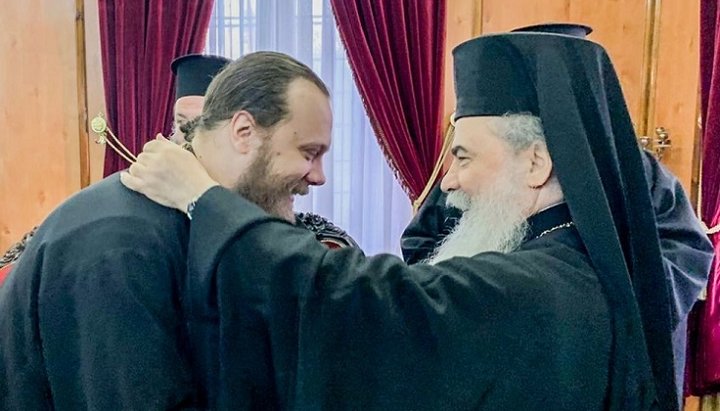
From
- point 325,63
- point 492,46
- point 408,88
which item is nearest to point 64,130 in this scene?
point 325,63

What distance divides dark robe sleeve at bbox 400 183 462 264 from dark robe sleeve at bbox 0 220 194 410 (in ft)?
4.08

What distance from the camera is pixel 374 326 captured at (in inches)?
50.0

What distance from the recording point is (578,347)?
133 cm

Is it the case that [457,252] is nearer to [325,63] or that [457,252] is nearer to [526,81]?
[526,81]

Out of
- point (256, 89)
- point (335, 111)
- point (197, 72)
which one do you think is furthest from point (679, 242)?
point (335, 111)

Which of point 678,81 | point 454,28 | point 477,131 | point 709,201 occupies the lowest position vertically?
point 709,201

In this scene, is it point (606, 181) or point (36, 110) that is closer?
point (606, 181)

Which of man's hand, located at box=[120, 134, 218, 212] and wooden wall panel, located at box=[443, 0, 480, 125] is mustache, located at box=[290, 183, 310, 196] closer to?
man's hand, located at box=[120, 134, 218, 212]

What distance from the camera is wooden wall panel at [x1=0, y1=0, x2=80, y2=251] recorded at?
13.3 feet

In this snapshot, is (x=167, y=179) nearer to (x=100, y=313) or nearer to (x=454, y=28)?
(x=100, y=313)

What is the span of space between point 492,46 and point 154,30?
2.87m

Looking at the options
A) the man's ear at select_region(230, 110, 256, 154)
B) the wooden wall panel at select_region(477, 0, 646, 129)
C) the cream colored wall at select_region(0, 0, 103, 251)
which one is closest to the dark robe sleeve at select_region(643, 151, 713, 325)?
the man's ear at select_region(230, 110, 256, 154)

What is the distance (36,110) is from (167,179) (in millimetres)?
3173

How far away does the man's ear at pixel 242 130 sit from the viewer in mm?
1436
